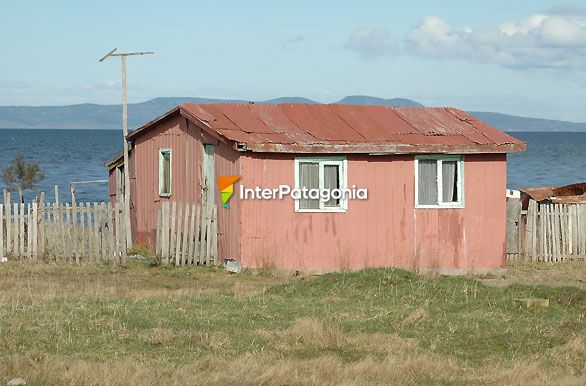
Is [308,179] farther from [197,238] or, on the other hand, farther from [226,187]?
[197,238]

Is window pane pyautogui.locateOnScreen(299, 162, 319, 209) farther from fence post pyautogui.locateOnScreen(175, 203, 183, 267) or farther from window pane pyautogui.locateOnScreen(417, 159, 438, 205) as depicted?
fence post pyautogui.locateOnScreen(175, 203, 183, 267)

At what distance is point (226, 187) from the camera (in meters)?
22.6

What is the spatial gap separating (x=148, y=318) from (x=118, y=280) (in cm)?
609

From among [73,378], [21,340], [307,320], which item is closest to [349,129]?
[307,320]

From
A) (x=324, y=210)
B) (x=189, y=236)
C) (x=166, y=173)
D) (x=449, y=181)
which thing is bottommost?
(x=189, y=236)

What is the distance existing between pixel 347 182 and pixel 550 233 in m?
6.02

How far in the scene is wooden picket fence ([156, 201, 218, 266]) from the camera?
23.0 metres

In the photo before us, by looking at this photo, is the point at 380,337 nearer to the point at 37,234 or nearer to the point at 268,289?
the point at 268,289

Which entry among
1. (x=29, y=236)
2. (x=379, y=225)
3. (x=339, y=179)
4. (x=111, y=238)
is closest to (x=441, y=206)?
(x=379, y=225)

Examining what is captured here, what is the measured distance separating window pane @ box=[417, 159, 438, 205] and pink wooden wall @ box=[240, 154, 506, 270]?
0.21 metres

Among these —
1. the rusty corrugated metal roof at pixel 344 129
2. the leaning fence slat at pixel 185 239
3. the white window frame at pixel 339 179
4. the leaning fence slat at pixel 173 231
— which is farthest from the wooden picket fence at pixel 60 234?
the white window frame at pixel 339 179

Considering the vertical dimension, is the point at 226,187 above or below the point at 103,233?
above

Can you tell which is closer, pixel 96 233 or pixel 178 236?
pixel 178 236

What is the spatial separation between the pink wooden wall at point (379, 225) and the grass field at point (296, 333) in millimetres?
2584
